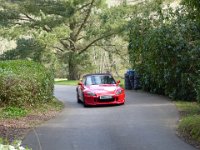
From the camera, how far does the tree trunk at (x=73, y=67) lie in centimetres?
4081

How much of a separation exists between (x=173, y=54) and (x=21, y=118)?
772 centimetres

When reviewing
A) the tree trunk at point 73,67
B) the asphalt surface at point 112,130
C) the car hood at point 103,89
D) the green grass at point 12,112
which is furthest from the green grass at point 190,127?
the tree trunk at point 73,67

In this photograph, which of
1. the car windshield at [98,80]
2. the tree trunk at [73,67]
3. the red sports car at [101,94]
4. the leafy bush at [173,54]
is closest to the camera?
the red sports car at [101,94]

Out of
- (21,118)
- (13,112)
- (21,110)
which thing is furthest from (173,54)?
(21,118)

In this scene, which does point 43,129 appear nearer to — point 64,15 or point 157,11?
point 157,11

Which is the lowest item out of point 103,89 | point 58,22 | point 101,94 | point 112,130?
point 112,130

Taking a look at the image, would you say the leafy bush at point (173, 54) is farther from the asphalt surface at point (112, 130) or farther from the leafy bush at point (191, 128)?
the leafy bush at point (191, 128)

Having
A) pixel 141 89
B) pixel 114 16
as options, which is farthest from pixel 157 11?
pixel 114 16

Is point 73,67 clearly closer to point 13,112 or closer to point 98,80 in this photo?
point 98,80

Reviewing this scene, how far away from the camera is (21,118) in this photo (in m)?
13.8

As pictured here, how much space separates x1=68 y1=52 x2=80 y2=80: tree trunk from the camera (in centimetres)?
4081

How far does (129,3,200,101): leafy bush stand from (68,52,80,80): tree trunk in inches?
746

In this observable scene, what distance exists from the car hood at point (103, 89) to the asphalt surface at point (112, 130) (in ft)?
2.76

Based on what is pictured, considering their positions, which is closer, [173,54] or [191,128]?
[191,128]
